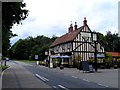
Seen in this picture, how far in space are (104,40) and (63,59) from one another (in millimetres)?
42380

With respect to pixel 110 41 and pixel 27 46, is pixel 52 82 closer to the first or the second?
pixel 110 41

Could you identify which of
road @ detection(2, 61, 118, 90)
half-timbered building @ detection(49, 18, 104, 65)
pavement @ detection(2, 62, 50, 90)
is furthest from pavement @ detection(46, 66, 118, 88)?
half-timbered building @ detection(49, 18, 104, 65)

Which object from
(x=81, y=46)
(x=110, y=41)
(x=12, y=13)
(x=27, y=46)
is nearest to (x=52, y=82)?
(x=12, y=13)

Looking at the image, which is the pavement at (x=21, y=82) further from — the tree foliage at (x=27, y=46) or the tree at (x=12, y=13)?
the tree foliage at (x=27, y=46)

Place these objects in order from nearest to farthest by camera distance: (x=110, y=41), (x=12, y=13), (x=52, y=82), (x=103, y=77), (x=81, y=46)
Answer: (x=12, y=13) → (x=52, y=82) → (x=103, y=77) → (x=81, y=46) → (x=110, y=41)

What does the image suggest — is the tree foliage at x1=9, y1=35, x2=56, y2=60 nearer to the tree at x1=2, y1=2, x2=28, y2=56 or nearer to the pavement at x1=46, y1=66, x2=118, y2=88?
the pavement at x1=46, y1=66, x2=118, y2=88

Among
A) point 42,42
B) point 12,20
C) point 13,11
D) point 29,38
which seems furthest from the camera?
point 29,38

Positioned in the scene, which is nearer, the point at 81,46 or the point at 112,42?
the point at 81,46

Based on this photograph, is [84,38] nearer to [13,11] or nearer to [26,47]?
[13,11]

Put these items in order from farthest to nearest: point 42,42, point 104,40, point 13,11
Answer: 1. point 42,42
2. point 104,40
3. point 13,11

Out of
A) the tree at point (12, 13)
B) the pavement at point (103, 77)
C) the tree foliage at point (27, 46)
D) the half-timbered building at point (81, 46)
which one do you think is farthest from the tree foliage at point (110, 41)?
the tree at point (12, 13)

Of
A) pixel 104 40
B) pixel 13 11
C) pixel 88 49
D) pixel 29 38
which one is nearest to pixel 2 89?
pixel 13 11

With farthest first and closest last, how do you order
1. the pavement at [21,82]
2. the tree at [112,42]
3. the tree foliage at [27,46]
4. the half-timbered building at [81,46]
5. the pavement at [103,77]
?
the tree foliage at [27,46]
the tree at [112,42]
the half-timbered building at [81,46]
the pavement at [103,77]
the pavement at [21,82]

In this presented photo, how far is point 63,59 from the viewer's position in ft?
215
